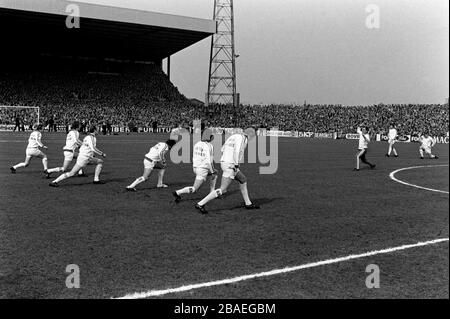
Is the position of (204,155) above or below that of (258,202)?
above

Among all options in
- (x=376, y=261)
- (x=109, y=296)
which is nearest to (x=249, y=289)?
(x=109, y=296)

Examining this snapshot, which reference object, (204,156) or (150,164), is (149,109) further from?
(204,156)

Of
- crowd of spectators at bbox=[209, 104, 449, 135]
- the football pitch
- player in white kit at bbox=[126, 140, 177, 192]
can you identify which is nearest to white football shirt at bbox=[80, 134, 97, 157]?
→ the football pitch

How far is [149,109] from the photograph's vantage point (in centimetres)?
6431

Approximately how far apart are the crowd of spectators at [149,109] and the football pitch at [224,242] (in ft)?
137

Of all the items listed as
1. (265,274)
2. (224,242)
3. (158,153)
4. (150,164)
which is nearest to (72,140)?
(150,164)

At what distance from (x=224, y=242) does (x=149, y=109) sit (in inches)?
2283

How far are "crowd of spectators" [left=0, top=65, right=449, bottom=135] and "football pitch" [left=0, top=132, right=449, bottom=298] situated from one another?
41777mm

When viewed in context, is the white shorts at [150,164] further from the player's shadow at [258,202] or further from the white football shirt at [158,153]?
the player's shadow at [258,202]

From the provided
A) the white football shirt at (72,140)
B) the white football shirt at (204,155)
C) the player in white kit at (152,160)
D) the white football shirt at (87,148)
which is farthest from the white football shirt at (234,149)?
the white football shirt at (72,140)

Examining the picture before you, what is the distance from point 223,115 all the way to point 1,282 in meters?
64.8

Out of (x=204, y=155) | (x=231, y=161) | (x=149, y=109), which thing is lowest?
(x=231, y=161)

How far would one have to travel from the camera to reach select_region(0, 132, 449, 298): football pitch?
18.4ft

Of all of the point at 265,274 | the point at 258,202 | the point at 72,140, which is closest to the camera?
the point at 265,274
